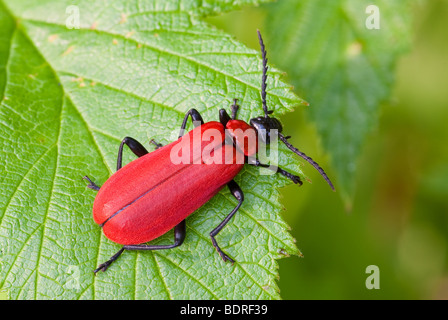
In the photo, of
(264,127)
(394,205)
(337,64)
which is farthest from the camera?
(394,205)

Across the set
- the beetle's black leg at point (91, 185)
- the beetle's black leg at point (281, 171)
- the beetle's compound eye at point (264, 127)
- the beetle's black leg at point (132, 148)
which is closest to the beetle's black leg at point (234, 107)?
the beetle's compound eye at point (264, 127)

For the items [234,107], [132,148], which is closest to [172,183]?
[132,148]

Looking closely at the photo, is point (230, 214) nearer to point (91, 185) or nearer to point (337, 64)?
point (91, 185)

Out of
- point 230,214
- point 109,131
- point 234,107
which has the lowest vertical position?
point 230,214

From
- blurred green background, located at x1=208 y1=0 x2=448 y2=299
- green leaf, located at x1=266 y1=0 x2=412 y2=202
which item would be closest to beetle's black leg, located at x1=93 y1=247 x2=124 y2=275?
green leaf, located at x1=266 y1=0 x2=412 y2=202

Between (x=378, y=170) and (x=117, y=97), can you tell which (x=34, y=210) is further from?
(x=378, y=170)

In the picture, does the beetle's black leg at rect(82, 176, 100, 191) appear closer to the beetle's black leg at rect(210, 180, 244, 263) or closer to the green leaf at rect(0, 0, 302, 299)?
the green leaf at rect(0, 0, 302, 299)
